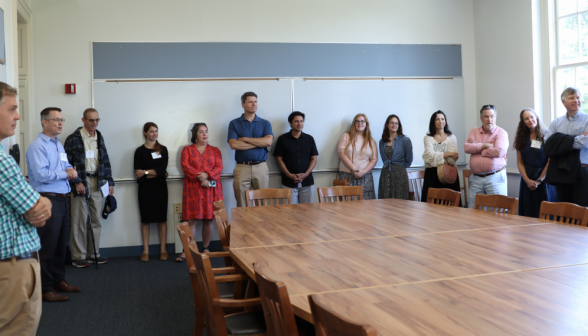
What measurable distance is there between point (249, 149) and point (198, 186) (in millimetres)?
796

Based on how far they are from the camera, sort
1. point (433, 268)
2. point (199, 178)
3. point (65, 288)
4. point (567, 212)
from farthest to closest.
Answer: point (199, 178)
point (65, 288)
point (567, 212)
point (433, 268)

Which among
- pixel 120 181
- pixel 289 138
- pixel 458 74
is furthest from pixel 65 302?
pixel 458 74

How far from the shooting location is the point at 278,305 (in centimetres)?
147

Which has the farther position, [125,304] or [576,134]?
[576,134]

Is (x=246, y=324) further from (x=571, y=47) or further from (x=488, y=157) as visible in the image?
(x=571, y=47)

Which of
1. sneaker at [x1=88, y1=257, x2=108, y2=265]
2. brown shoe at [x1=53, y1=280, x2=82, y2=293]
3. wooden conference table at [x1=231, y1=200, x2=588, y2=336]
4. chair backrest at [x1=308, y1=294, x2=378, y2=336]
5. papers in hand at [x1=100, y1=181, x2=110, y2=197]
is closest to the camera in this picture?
chair backrest at [x1=308, y1=294, x2=378, y2=336]

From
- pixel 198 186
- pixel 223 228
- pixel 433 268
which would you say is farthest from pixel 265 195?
pixel 433 268

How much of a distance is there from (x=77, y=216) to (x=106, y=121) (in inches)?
49.7

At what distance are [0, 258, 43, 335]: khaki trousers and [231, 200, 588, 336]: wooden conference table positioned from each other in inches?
37.8

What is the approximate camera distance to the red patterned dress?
221 inches

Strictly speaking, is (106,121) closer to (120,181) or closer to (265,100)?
(120,181)

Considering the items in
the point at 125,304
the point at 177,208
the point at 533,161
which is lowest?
the point at 125,304

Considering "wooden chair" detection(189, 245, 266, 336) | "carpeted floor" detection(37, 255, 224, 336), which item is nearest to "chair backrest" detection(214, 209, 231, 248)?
"wooden chair" detection(189, 245, 266, 336)

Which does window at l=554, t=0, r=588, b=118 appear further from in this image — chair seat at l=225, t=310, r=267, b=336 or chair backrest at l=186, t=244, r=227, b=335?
chair backrest at l=186, t=244, r=227, b=335
